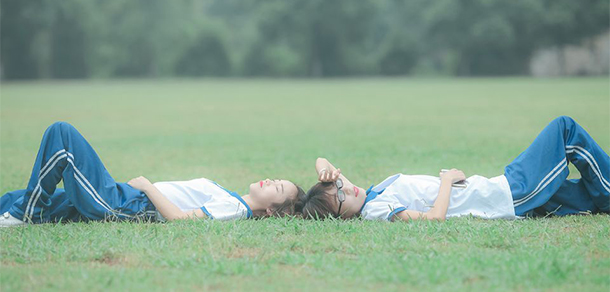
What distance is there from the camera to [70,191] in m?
4.92

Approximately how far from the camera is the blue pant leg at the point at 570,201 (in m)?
5.32

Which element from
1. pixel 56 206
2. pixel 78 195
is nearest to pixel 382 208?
pixel 78 195

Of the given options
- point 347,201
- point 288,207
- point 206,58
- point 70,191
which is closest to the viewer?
point 70,191

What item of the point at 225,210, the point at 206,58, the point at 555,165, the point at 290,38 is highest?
the point at 555,165

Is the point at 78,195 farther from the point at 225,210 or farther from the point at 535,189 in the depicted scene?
the point at 535,189

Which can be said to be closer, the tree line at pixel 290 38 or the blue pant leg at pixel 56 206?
the blue pant leg at pixel 56 206

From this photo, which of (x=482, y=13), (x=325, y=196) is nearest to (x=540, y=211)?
(x=325, y=196)

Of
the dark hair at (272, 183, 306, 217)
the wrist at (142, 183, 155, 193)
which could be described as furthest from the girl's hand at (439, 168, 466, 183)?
the wrist at (142, 183, 155, 193)

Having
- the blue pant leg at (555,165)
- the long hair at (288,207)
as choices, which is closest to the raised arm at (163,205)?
the long hair at (288,207)

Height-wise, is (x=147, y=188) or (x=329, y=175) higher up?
(x=329, y=175)

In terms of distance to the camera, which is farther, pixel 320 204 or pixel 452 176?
pixel 452 176

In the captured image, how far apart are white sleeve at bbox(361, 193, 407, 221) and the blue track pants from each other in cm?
161

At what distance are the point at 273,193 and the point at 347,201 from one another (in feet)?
1.83

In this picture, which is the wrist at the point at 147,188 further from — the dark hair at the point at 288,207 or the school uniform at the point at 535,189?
the school uniform at the point at 535,189
